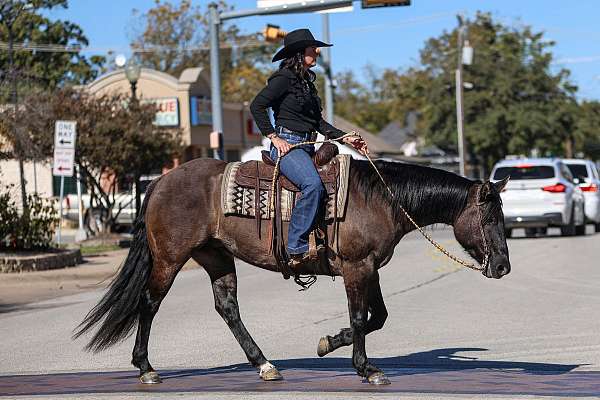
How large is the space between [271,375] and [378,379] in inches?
35.0

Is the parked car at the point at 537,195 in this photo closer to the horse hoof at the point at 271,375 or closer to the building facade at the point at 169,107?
the horse hoof at the point at 271,375

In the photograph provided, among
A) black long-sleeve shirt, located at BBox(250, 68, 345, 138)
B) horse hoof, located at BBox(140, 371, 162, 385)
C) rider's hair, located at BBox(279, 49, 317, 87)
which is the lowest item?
horse hoof, located at BBox(140, 371, 162, 385)

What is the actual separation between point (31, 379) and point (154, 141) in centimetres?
2312

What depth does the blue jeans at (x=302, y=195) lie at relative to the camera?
8508mm

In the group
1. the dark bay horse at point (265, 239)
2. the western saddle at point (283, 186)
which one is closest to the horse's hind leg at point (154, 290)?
the dark bay horse at point (265, 239)

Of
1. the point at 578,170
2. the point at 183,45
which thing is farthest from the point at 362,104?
the point at 578,170

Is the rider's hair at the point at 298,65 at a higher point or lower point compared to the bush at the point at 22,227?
higher

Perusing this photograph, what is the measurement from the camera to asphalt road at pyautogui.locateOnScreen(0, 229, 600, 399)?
26.8 ft

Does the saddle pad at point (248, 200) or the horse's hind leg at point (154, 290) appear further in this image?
the horse's hind leg at point (154, 290)

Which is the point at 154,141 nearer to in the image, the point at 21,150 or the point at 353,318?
the point at 21,150

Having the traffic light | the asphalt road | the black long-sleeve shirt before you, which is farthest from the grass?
the black long-sleeve shirt

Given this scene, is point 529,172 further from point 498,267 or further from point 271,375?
point 271,375

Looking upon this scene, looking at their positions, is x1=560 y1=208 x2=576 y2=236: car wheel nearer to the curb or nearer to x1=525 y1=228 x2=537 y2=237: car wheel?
x1=525 y1=228 x2=537 y2=237: car wheel

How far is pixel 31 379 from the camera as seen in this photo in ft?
29.6
